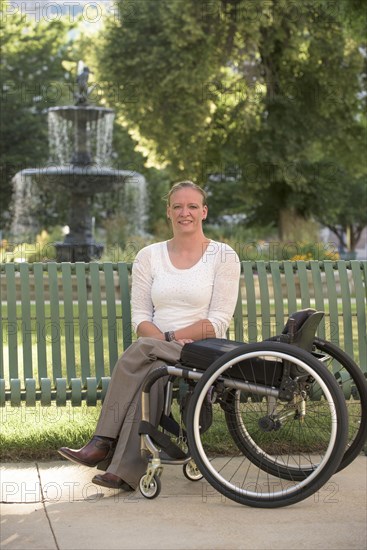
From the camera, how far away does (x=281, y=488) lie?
471cm

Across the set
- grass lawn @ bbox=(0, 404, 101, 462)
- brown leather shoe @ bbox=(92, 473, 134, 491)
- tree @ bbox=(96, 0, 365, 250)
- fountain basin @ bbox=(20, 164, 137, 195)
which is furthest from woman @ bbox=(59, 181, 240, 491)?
tree @ bbox=(96, 0, 365, 250)

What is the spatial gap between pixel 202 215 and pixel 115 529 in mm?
1782

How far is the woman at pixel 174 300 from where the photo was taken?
4699 mm

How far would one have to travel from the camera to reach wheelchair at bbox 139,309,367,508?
14.0ft

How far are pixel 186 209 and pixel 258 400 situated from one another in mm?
1043

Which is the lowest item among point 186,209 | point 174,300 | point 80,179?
point 174,300

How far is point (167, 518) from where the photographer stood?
427 cm

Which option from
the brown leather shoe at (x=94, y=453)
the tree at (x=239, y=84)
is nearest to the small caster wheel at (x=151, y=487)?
the brown leather shoe at (x=94, y=453)

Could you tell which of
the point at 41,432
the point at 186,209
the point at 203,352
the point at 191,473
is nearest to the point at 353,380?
the point at 203,352

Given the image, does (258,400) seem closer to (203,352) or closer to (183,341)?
(183,341)

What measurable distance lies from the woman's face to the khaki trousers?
2.29 ft

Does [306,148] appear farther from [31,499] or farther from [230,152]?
[31,499]

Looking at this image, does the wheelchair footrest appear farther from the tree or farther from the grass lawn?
the tree

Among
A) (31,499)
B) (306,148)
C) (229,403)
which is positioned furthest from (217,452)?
(306,148)
